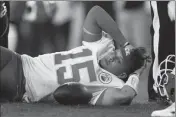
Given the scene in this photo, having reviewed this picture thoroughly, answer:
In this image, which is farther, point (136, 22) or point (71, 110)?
point (136, 22)

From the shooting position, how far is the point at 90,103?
90.4 inches

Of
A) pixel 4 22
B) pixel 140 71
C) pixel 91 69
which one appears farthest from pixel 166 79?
pixel 4 22

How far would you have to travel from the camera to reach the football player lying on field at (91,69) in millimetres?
2297

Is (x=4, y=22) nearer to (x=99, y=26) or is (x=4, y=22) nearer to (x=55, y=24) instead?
(x=55, y=24)

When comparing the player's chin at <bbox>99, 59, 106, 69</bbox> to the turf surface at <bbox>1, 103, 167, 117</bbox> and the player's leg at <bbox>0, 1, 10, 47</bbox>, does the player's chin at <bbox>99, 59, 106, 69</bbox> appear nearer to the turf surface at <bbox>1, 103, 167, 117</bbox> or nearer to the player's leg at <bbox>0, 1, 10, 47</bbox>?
the turf surface at <bbox>1, 103, 167, 117</bbox>

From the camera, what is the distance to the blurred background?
2305 mm

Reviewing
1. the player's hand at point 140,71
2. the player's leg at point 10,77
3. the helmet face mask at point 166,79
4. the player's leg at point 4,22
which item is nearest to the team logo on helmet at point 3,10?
the player's leg at point 4,22

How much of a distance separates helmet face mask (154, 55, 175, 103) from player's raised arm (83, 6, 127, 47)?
287 mm

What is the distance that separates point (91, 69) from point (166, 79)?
0.46m

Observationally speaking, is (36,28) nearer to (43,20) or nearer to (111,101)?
(43,20)

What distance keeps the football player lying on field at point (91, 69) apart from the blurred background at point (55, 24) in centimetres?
4

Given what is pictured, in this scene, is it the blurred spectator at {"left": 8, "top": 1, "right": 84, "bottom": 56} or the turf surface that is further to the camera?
the blurred spectator at {"left": 8, "top": 1, "right": 84, "bottom": 56}

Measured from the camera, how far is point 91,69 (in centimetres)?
231

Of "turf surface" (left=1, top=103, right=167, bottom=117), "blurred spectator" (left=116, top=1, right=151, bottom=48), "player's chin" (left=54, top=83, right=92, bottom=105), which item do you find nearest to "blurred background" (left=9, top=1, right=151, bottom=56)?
"blurred spectator" (left=116, top=1, right=151, bottom=48)
